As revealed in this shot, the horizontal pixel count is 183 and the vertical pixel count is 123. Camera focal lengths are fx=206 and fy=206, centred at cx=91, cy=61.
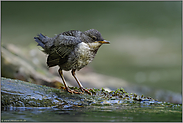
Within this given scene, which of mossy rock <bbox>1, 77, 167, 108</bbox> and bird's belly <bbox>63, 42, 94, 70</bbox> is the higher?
bird's belly <bbox>63, 42, 94, 70</bbox>

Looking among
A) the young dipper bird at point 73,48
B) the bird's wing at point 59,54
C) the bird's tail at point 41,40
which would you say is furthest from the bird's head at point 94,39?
the bird's tail at point 41,40

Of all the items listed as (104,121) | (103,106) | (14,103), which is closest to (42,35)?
(14,103)

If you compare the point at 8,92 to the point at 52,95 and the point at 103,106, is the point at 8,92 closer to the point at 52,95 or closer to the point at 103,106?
the point at 52,95

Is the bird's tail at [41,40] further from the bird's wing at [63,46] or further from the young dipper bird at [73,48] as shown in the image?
the bird's wing at [63,46]

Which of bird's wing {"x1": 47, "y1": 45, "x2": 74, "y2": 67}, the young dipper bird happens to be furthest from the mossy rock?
bird's wing {"x1": 47, "y1": 45, "x2": 74, "y2": 67}

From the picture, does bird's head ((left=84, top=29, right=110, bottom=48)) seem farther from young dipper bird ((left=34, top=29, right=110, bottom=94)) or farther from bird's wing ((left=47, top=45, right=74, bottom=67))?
bird's wing ((left=47, top=45, right=74, bottom=67))

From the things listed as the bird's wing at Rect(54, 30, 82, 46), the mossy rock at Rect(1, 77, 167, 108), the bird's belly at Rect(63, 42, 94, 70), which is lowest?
the mossy rock at Rect(1, 77, 167, 108)

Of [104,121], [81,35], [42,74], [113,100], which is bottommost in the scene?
[104,121]
